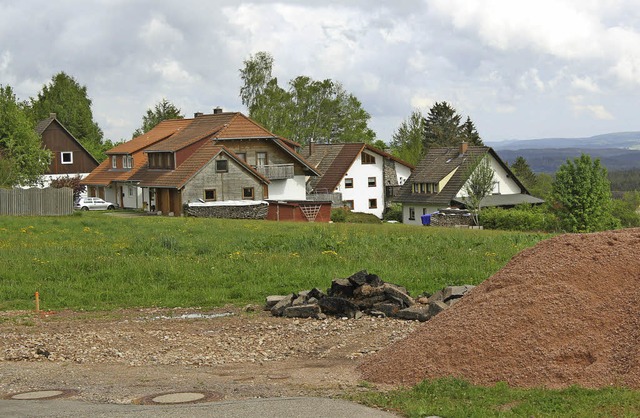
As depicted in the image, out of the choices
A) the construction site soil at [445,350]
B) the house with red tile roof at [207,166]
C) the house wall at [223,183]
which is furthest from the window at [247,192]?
the construction site soil at [445,350]

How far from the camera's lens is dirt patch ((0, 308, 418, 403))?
41.0ft

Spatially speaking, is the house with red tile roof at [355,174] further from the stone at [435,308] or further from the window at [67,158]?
the stone at [435,308]

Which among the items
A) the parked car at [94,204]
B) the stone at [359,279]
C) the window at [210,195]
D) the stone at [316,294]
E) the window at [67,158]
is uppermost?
the window at [67,158]

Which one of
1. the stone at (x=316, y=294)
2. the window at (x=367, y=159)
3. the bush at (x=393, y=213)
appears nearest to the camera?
the stone at (x=316, y=294)

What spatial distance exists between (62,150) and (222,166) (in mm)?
30637

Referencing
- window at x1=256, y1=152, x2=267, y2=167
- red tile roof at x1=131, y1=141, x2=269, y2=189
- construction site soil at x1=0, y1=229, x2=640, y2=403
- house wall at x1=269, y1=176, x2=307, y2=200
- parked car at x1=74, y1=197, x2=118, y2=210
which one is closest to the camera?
construction site soil at x1=0, y1=229, x2=640, y2=403

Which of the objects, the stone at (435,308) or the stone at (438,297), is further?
the stone at (438,297)

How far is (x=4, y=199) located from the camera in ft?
171

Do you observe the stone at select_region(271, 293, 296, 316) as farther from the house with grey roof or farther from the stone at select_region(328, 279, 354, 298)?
the house with grey roof

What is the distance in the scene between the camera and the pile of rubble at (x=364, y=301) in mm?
18531

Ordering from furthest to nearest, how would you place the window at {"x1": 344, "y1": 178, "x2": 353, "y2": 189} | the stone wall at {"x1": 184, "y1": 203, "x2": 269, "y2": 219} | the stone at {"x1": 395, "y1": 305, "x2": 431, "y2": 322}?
1. the window at {"x1": 344, "y1": 178, "x2": 353, "y2": 189}
2. the stone wall at {"x1": 184, "y1": 203, "x2": 269, "y2": 219}
3. the stone at {"x1": 395, "y1": 305, "x2": 431, "y2": 322}

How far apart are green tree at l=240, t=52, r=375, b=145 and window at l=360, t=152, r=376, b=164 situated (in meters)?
13.3

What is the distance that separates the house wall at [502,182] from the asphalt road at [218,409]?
80341 millimetres

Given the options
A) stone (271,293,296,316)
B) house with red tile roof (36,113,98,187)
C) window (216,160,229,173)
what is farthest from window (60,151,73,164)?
stone (271,293,296,316)
